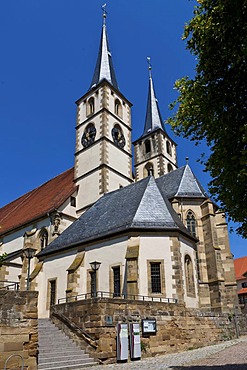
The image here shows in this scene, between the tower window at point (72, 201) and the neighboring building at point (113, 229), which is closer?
the neighboring building at point (113, 229)

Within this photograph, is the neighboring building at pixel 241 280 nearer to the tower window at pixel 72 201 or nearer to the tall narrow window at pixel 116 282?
the tower window at pixel 72 201

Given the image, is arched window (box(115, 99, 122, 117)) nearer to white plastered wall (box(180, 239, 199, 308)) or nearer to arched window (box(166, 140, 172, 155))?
arched window (box(166, 140, 172, 155))

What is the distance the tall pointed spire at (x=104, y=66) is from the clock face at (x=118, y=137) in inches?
223

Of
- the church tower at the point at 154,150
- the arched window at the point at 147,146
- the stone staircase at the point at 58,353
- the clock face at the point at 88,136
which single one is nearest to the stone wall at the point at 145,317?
the stone staircase at the point at 58,353

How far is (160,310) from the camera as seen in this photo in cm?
1417

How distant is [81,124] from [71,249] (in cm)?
1721

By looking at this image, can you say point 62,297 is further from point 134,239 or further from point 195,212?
point 195,212

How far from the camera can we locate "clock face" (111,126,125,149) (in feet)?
106

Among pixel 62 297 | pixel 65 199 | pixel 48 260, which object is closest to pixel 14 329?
pixel 62 297

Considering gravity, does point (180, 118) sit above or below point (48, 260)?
above

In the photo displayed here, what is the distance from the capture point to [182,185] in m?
25.7

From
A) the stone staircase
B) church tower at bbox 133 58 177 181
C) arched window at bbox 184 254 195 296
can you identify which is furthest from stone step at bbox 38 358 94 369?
church tower at bbox 133 58 177 181

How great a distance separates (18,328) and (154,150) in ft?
115

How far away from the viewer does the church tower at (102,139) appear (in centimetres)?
2922
